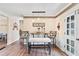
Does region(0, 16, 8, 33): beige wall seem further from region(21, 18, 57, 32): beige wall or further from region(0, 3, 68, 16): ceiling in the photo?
region(0, 3, 68, 16): ceiling

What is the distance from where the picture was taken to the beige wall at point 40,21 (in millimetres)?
8484

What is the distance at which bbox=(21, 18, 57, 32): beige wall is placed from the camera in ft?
27.8

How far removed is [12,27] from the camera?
8953mm

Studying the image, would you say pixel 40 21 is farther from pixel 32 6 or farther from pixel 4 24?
pixel 32 6

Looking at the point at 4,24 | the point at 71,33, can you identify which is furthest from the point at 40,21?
the point at 71,33

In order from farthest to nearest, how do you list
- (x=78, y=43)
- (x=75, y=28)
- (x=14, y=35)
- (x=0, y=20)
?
(x=14, y=35), (x=0, y=20), (x=75, y=28), (x=78, y=43)

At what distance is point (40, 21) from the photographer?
28.0 ft

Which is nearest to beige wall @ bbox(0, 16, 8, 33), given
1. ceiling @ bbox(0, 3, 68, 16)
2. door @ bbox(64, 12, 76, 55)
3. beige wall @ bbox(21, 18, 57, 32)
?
beige wall @ bbox(21, 18, 57, 32)

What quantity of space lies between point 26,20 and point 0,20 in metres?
1.63

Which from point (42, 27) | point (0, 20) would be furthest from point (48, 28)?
point (0, 20)

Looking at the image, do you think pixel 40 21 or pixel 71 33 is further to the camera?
pixel 40 21

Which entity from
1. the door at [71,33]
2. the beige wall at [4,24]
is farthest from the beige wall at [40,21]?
the door at [71,33]

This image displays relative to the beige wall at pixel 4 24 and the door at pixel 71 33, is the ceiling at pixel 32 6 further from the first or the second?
the beige wall at pixel 4 24

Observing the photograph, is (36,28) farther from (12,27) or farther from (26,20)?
(12,27)
